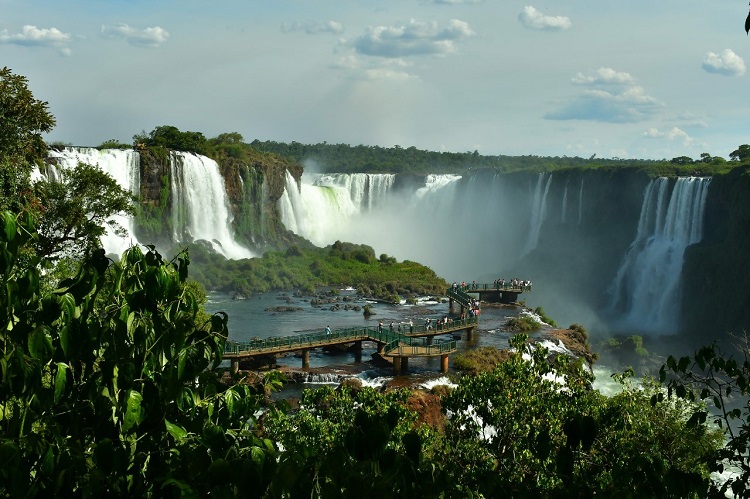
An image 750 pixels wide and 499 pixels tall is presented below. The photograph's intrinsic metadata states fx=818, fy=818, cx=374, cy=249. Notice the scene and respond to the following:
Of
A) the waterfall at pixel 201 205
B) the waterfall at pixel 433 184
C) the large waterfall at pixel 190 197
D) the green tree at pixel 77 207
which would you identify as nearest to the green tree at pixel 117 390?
the green tree at pixel 77 207

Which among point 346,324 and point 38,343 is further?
point 346,324

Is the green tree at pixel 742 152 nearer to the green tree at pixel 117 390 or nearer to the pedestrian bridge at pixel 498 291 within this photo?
the pedestrian bridge at pixel 498 291

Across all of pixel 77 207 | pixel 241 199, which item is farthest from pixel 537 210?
pixel 77 207

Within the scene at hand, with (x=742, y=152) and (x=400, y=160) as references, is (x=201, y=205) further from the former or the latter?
(x=400, y=160)

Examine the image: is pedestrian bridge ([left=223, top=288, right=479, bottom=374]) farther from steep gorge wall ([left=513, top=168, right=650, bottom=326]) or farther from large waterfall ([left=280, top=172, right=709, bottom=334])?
steep gorge wall ([left=513, top=168, right=650, bottom=326])

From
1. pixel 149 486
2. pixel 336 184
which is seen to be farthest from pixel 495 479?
pixel 336 184

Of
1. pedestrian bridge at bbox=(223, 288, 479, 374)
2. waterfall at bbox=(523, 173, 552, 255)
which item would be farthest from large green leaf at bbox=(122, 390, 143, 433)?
waterfall at bbox=(523, 173, 552, 255)

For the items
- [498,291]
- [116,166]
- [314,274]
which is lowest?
[314,274]

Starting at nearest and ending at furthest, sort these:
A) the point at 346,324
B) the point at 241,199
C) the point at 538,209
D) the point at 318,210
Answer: the point at 346,324
the point at 241,199
the point at 538,209
the point at 318,210
